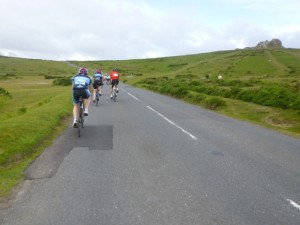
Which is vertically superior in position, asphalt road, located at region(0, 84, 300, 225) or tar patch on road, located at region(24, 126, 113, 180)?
asphalt road, located at region(0, 84, 300, 225)

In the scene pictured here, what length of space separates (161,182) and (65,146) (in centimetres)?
437

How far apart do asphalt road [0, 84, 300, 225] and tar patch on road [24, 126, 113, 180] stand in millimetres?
26

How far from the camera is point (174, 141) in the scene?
11516mm

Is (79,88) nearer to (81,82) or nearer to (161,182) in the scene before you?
(81,82)

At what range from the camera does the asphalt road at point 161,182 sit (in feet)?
18.4

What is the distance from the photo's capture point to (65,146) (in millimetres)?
10609

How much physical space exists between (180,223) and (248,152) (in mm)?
5504

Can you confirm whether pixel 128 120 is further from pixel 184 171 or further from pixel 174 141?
pixel 184 171

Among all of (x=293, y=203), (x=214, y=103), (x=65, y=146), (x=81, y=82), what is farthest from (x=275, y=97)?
(x=293, y=203)

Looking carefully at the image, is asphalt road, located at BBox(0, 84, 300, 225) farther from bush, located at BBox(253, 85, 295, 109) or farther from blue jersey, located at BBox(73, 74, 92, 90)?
bush, located at BBox(253, 85, 295, 109)

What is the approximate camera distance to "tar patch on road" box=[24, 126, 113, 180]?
315 inches

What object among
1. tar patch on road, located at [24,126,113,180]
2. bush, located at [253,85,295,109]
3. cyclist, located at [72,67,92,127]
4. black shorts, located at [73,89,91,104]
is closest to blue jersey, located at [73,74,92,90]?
cyclist, located at [72,67,92,127]

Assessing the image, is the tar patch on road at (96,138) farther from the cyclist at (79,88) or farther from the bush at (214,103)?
the bush at (214,103)

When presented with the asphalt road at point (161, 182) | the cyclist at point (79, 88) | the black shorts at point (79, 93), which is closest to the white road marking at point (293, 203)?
the asphalt road at point (161, 182)
